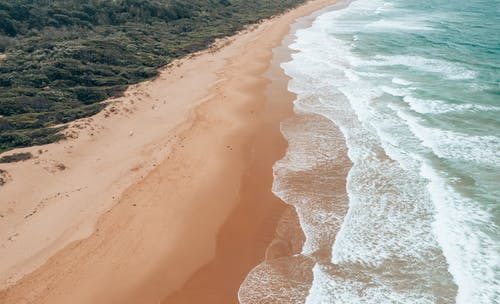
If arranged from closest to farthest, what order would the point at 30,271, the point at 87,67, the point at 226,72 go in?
the point at 30,271 < the point at 87,67 < the point at 226,72

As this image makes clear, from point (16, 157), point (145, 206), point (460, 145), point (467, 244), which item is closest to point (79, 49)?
point (16, 157)

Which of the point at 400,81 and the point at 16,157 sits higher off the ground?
the point at 16,157

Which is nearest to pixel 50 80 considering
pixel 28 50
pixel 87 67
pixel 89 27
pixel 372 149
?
pixel 87 67

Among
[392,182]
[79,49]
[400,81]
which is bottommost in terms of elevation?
[392,182]

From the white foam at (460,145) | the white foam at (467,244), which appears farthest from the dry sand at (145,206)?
the white foam at (460,145)

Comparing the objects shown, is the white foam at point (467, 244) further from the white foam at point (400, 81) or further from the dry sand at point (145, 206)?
the white foam at point (400, 81)

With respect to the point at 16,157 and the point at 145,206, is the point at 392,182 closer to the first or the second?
the point at 145,206

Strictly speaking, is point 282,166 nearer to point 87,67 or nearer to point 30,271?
point 30,271
